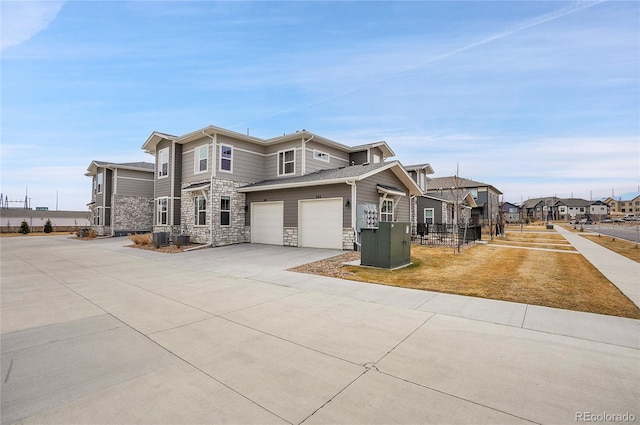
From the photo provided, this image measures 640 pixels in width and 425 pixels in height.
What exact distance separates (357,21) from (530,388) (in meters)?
14.8

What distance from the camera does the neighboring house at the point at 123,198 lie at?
2608 centimetres

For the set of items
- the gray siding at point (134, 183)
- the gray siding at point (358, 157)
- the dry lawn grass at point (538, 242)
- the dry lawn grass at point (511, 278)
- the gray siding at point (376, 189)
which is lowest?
the dry lawn grass at point (511, 278)

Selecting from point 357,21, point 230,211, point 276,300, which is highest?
point 357,21

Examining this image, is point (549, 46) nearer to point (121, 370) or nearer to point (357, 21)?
point (357, 21)

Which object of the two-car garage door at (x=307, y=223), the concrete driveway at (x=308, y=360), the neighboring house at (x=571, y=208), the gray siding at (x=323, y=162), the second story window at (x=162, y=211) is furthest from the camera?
the neighboring house at (x=571, y=208)

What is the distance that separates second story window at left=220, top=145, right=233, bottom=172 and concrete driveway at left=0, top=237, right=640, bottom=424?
12.0 metres

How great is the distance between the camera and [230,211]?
17797 mm

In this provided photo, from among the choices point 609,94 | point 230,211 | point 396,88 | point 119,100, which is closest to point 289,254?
point 230,211

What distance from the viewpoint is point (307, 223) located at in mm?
15469

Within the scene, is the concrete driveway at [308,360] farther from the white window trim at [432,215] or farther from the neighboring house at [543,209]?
the neighboring house at [543,209]

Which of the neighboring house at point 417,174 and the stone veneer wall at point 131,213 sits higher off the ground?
the neighboring house at point 417,174

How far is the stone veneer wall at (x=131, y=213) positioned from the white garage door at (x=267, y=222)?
626 inches

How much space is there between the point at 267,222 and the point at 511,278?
12.8 metres

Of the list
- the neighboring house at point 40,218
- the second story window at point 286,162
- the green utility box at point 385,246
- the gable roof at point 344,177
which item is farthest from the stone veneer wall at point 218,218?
the neighboring house at point 40,218
